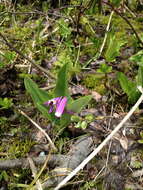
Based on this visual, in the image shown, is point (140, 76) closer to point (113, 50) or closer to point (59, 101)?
point (113, 50)

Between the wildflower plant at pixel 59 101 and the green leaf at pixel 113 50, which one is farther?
Answer: the green leaf at pixel 113 50

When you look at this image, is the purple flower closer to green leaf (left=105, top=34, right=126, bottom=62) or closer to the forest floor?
the forest floor

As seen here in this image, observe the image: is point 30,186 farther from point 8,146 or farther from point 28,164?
point 8,146

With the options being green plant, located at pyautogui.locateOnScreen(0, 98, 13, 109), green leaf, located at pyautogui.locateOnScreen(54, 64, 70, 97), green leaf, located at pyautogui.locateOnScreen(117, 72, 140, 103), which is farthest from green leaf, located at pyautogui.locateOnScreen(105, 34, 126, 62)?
green plant, located at pyautogui.locateOnScreen(0, 98, 13, 109)

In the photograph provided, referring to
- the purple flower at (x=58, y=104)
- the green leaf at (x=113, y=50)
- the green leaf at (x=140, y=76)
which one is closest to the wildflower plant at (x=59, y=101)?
the purple flower at (x=58, y=104)

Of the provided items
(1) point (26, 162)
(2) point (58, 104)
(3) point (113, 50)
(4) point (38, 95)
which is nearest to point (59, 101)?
(2) point (58, 104)

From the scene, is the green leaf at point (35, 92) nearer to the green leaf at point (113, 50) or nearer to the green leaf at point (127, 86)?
the green leaf at point (127, 86)
